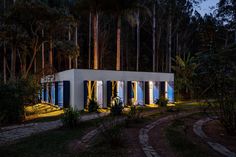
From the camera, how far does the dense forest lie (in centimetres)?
783

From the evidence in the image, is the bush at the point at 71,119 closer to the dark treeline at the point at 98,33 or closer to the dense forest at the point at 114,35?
the dense forest at the point at 114,35

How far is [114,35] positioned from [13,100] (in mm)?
28130

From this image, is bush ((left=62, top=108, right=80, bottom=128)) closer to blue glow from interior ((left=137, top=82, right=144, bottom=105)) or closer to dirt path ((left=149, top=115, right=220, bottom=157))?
dirt path ((left=149, top=115, right=220, bottom=157))

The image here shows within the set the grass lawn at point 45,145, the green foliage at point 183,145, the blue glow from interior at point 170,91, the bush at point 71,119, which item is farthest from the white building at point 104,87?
the green foliage at point 183,145

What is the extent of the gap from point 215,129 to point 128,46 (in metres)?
29.5

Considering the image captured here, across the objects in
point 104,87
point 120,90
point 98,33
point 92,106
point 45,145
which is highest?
point 98,33

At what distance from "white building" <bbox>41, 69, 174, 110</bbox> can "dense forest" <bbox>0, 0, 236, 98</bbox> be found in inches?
76.2

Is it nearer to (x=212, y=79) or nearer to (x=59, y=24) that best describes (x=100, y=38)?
(x=59, y=24)

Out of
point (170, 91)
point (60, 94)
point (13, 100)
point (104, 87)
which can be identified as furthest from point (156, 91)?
point (13, 100)

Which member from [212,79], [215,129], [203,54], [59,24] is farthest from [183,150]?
[59,24]

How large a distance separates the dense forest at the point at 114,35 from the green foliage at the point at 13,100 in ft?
4.30

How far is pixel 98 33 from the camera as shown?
34.9 m

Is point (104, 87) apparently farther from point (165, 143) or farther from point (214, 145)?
point (214, 145)

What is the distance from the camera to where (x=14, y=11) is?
21.2 metres
